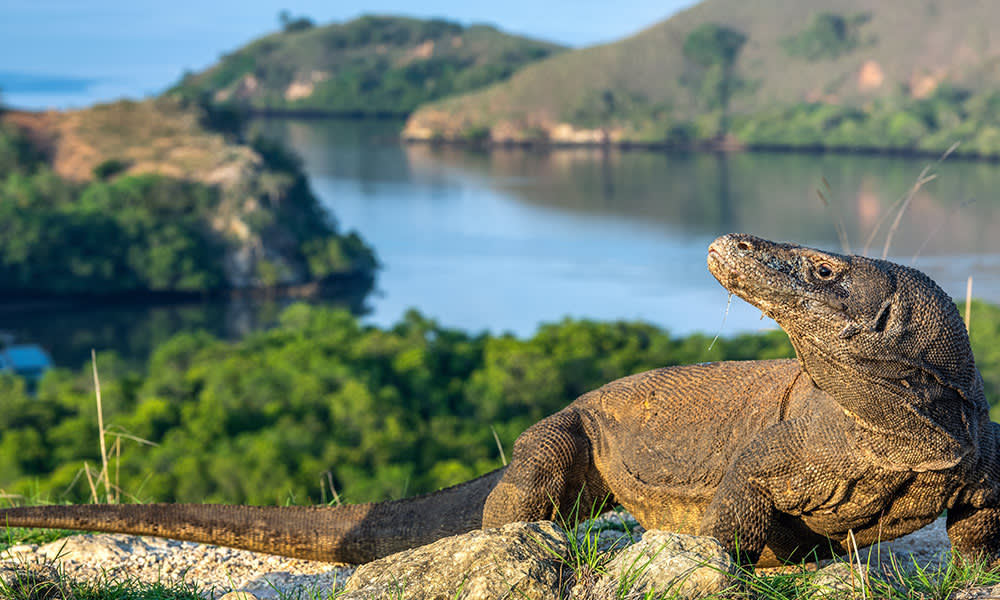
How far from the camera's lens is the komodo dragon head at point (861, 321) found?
3568 millimetres

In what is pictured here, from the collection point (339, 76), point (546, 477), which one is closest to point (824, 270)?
point (546, 477)

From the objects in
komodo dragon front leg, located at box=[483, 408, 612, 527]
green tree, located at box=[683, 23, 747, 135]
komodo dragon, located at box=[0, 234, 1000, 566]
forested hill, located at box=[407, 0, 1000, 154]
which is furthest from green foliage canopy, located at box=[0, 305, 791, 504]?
green tree, located at box=[683, 23, 747, 135]

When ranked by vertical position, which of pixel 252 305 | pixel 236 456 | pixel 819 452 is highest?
pixel 819 452

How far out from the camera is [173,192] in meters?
80.7

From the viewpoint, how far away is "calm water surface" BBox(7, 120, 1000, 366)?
201 ft

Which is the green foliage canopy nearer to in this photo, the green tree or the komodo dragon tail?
the komodo dragon tail

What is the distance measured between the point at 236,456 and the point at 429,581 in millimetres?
20825

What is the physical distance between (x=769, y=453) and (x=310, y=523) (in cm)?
224

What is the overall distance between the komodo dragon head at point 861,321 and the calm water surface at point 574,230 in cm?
2688

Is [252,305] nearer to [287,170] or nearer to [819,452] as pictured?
[287,170]

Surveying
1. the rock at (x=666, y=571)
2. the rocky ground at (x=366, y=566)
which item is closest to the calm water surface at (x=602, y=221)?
the rocky ground at (x=366, y=566)

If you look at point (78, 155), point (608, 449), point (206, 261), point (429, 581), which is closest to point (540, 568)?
point (429, 581)

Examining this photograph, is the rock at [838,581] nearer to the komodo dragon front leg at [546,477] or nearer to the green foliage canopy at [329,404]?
the komodo dragon front leg at [546,477]

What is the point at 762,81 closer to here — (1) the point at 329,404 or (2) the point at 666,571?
(1) the point at 329,404
